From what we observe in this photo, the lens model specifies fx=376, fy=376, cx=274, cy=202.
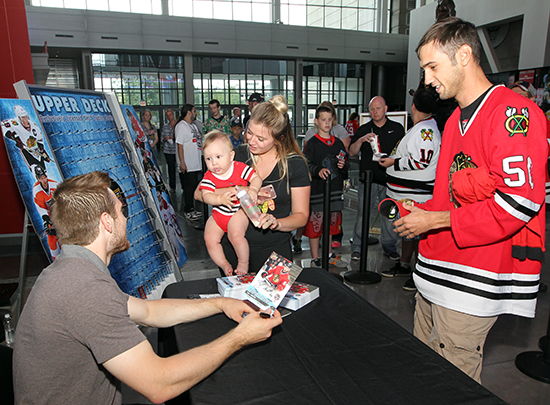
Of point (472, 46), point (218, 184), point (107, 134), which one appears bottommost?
point (218, 184)

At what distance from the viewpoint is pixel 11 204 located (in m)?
5.32

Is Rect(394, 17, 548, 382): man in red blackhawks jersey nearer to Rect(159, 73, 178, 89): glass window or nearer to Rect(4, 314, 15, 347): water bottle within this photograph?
Rect(4, 314, 15, 347): water bottle

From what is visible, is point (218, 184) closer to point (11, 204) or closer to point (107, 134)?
point (107, 134)

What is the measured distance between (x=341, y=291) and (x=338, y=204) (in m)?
2.63

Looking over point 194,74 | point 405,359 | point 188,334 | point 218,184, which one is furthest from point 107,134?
point 194,74

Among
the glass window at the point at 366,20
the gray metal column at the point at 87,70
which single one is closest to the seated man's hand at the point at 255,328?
the gray metal column at the point at 87,70

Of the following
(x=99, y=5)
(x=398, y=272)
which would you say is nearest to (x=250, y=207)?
(x=398, y=272)

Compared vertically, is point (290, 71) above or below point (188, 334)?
above

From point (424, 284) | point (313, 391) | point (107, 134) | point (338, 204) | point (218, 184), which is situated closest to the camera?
point (313, 391)

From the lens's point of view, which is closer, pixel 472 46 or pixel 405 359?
pixel 405 359

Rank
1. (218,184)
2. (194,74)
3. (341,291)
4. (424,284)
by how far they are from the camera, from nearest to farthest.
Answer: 1. (424,284)
2. (341,291)
3. (218,184)
4. (194,74)

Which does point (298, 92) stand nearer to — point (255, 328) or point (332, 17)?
point (332, 17)

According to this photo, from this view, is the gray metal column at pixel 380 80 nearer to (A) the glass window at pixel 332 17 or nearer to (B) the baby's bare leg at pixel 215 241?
(A) the glass window at pixel 332 17

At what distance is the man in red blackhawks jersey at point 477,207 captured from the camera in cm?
139
